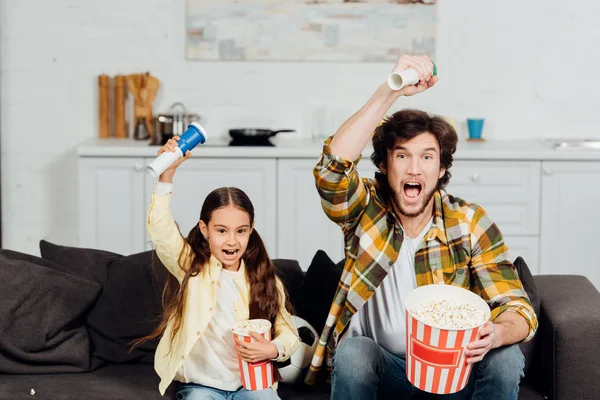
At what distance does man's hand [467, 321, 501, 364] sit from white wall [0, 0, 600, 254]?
104 inches

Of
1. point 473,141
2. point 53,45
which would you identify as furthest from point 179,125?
point 473,141

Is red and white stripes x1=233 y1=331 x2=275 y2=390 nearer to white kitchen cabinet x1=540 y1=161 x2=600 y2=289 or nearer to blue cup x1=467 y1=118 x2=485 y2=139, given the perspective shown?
white kitchen cabinet x1=540 y1=161 x2=600 y2=289

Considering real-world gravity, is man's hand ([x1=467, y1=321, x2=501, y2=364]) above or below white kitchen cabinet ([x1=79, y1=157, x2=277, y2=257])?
below

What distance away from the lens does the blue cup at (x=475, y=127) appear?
477 centimetres

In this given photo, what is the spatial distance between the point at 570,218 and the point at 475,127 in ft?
2.14

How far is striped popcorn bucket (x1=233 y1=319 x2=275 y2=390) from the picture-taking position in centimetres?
242

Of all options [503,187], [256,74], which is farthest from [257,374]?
[256,74]

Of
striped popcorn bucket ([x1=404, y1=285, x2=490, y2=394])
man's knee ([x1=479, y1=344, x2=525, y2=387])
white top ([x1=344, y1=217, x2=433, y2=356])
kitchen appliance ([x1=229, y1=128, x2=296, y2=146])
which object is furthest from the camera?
kitchen appliance ([x1=229, y1=128, x2=296, y2=146])

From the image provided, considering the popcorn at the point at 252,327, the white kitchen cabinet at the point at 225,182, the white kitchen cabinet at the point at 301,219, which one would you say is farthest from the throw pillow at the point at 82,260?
the white kitchen cabinet at the point at 301,219

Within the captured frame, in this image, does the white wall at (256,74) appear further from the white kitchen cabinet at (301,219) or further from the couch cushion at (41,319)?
the couch cushion at (41,319)

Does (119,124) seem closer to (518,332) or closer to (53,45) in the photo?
(53,45)

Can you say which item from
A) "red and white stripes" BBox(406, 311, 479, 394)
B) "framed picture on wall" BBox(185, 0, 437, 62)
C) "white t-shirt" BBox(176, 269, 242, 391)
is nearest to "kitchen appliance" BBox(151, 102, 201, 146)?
"framed picture on wall" BBox(185, 0, 437, 62)

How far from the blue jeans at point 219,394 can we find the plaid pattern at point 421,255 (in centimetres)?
18

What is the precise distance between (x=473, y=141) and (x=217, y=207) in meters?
2.47
